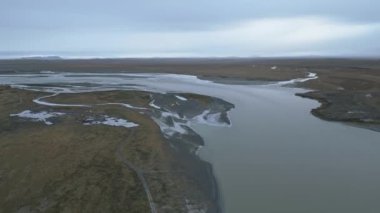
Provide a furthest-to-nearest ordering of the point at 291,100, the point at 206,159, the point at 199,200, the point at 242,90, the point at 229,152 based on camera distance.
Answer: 1. the point at 242,90
2. the point at 291,100
3. the point at 229,152
4. the point at 206,159
5. the point at 199,200

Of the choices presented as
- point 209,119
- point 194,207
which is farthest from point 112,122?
point 194,207

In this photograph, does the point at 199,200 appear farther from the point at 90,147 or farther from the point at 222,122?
the point at 222,122

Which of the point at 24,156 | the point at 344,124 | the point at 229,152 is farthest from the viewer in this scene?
the point at 344,124

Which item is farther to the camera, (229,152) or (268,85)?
(268,85)

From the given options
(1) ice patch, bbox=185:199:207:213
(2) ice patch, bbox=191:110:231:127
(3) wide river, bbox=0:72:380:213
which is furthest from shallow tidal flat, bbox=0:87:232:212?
(2) ice patch, bbox=191:110:231:127

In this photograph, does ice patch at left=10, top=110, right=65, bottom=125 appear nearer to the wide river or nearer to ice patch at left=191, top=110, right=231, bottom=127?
ice patch at left=191, top=110, right=231, bottom=127

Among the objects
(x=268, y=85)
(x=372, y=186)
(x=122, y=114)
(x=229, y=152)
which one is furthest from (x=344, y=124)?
(x=268, y=85)
